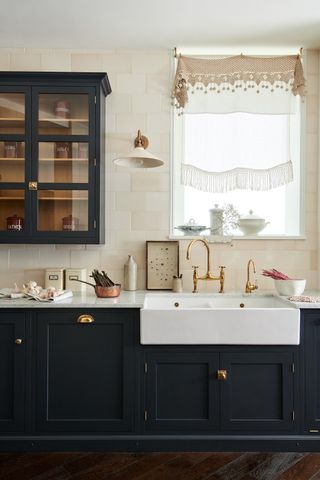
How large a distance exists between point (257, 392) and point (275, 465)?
0.43 meters

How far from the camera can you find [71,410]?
103 inches

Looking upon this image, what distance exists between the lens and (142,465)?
2479 millimetres

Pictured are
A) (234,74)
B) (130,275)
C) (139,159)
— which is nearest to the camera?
(139,159)

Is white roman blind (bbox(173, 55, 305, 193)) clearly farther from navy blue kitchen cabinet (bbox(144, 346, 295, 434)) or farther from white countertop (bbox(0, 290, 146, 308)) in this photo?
navy blue kitchen cabinet (bbox(144, 346, 295, 434))

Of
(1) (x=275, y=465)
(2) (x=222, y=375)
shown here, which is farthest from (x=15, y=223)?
(1) (x=275, y=465)

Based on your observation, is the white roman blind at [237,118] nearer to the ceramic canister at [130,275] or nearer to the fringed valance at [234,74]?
the fringed valance at [234,74]

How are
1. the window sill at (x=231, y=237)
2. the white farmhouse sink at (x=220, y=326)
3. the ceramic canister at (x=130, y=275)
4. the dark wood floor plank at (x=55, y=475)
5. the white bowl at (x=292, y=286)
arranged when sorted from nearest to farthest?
the dark wood floor plank at (x=55, y=475), the white farmhouse sink at (x=220, y=326), the white bowl at (x=292, y=286), the ceramic canister at (x=130, y=275), the window sill at (x=231, y=237)

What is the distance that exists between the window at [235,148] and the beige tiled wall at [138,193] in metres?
0.09

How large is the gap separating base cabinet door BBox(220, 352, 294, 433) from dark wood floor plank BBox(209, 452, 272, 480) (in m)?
0.15

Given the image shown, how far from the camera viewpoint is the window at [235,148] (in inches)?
133

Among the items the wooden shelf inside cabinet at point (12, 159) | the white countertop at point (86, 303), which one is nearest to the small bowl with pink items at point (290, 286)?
the white countertop at point (86, 303)

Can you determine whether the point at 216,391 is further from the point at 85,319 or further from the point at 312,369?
the point at 85,319

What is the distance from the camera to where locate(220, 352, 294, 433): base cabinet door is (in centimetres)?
261

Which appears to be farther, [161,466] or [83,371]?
[83,371]
